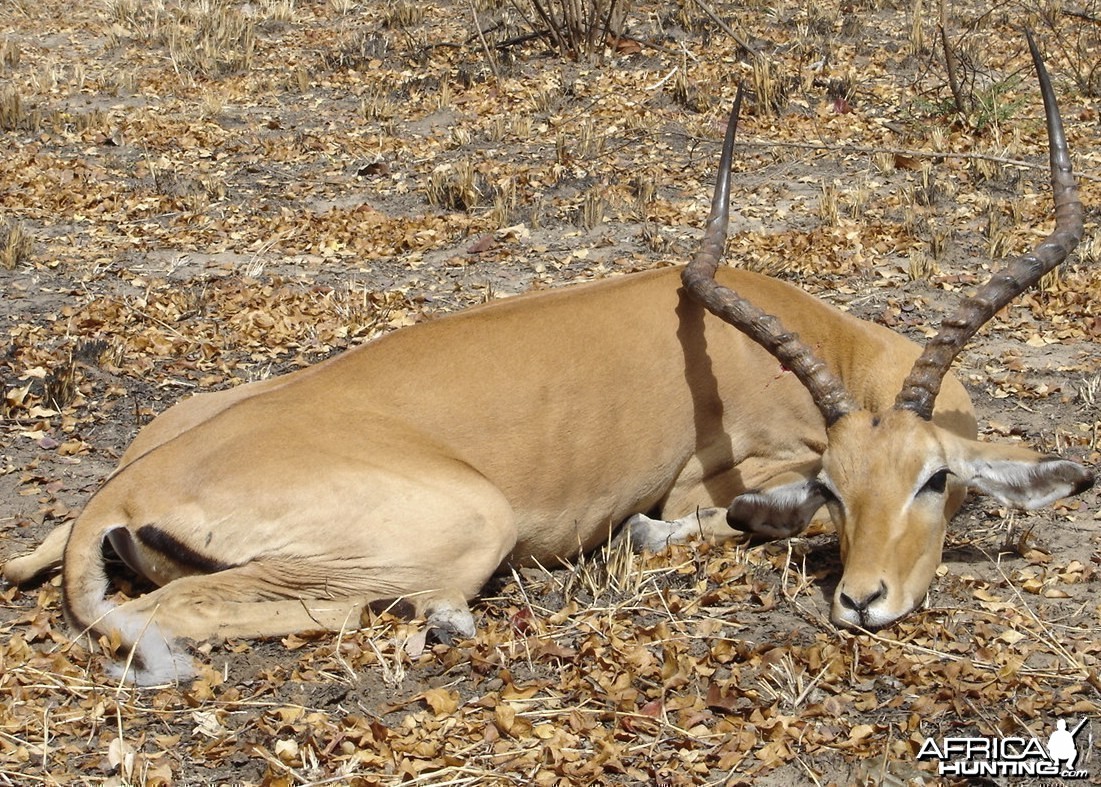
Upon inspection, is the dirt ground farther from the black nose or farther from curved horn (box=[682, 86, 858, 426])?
curved horn (box=[682, 86, 858, 426])

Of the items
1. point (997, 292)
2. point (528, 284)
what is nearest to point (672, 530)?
point (997, 292)

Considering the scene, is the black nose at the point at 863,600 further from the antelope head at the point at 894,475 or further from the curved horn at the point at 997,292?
the curved horn at the point at 997,292

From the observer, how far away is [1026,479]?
5680 millimetres

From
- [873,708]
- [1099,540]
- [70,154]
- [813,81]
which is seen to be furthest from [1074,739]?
[70,154]

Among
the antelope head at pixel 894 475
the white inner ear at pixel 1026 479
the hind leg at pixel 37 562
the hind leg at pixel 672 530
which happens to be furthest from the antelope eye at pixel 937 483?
the hind leg at pixel 37 562

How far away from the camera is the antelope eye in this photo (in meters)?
5.52

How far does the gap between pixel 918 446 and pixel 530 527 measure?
1.81 m

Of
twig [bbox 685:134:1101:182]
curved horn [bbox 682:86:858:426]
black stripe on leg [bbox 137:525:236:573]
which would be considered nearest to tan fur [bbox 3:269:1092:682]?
black stripe on leg [bbox 137:525:236:573]

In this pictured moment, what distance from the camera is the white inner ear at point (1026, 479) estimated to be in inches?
221

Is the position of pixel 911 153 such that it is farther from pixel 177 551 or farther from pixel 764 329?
pixel 177 551

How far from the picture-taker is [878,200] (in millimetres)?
11453

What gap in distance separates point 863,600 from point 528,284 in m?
5.42

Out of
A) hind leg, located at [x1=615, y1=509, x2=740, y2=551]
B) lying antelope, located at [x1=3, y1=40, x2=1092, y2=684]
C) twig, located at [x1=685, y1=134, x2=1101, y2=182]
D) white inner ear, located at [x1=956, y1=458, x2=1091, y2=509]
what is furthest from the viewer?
twig, located at [x1=685, y1=134, x2=1101, y2=182]

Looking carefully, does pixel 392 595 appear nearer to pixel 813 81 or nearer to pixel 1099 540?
pixel 1099 540
